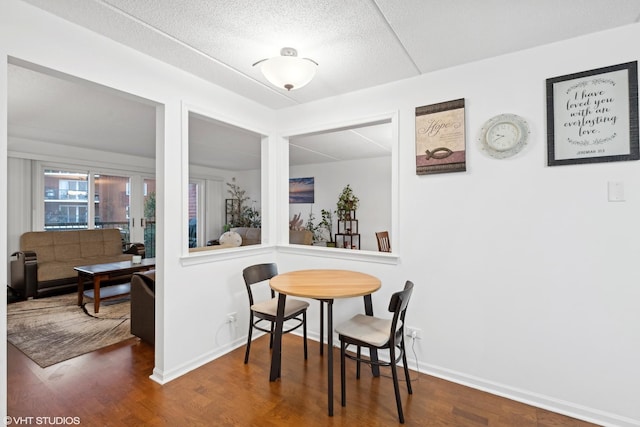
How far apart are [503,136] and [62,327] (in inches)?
179

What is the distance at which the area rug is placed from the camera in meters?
2.72

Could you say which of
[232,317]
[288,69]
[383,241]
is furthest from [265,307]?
[383,241]

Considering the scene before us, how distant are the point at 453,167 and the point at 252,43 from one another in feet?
5.45

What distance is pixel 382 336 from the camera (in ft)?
6.38

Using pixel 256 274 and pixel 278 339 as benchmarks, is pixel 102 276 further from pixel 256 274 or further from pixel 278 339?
pixel 278 339

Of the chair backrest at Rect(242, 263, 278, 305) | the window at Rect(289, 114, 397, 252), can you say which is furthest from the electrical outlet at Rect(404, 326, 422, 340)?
the window at Rect(289, 114, 397, 252)

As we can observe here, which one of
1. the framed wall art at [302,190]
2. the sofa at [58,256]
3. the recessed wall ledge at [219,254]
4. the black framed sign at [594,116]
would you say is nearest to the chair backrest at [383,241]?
the framed wall art at [302,190]

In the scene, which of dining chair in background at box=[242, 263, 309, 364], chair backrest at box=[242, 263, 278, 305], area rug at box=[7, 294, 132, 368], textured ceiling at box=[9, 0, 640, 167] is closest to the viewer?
textured ceiling at box=[9, 0, 640, 167]

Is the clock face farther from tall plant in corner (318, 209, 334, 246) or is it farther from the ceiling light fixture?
tall plant in corner (318, 209, 334, 246)

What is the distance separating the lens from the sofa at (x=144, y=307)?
2721 mm

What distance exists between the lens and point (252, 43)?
197 centimetres

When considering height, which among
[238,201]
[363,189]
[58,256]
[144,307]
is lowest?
[144,307]

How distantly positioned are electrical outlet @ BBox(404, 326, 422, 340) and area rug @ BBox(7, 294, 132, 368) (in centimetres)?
270

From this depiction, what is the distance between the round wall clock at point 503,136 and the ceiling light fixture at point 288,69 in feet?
4.32
